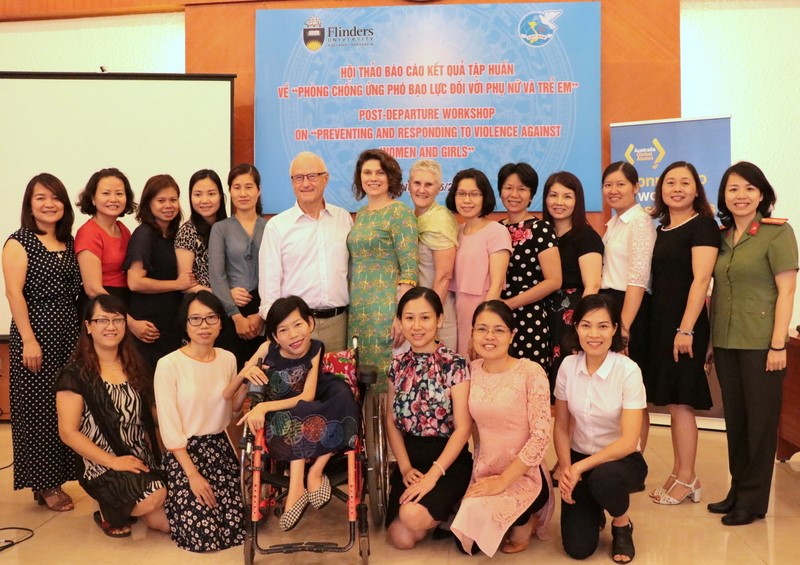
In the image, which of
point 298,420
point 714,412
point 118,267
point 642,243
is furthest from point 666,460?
point 118,267

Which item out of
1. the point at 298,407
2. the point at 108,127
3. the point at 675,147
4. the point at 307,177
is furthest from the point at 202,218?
the point at 675,147

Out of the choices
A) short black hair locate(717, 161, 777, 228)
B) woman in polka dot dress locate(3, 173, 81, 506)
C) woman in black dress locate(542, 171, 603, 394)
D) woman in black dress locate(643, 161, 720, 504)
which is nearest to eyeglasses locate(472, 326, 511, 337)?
woman in black dress locate(542, 171, 603, 394)

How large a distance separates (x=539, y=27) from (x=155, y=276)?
10.2 feet

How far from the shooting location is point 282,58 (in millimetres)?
5406

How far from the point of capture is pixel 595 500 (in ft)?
9.66

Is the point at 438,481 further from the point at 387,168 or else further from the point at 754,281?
the point at 754,281

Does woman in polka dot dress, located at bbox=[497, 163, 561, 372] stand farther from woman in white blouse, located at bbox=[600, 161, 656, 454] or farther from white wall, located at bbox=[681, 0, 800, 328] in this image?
white wall, located at bbox=[681, 0, 800, 328]

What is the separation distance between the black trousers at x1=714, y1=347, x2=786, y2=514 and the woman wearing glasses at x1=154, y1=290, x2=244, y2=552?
6.88 ft

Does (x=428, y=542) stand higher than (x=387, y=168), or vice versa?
(x=387, y=168)

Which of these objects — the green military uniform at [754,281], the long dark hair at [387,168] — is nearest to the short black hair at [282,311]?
the long dark hair at [387,168]

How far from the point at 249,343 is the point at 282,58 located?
99.3 inches

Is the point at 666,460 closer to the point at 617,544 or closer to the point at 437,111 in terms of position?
the point at 617,544

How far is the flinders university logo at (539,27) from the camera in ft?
17.2

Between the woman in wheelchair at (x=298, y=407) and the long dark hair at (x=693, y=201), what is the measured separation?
1.65m
